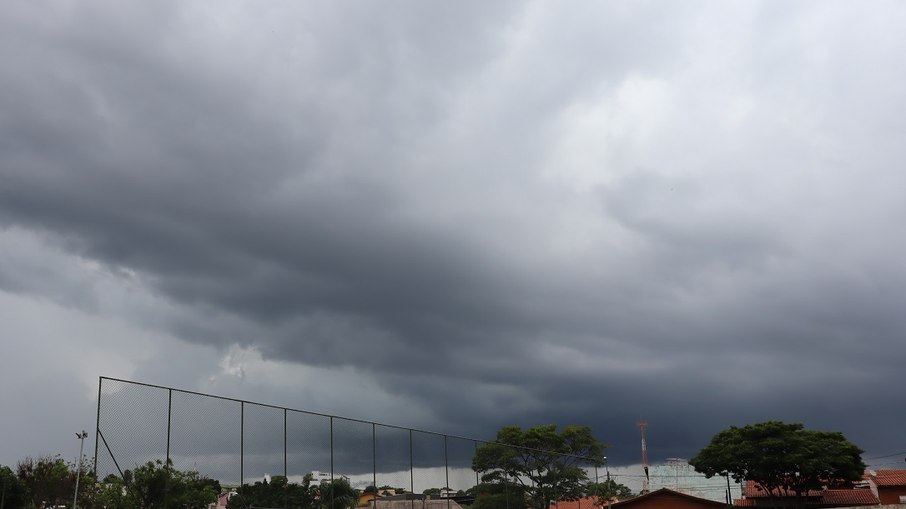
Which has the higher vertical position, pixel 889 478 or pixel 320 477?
pixel 320 477

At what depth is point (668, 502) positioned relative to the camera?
5928cm

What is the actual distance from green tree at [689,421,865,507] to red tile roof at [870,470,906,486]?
14462 millimetres

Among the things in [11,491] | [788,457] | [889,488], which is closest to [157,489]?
[11,491]

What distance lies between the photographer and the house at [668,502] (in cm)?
5847

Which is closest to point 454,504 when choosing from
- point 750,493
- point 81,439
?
point 81,439

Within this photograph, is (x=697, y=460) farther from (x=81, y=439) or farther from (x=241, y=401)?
(x=241, y=401)

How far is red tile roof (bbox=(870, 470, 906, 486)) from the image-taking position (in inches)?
2542

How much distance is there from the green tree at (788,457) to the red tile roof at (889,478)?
14.5 meters

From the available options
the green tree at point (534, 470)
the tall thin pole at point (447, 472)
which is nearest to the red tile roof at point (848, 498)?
the green tree at point (534, 470)

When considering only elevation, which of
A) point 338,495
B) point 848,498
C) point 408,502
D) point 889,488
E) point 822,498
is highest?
point 338,495

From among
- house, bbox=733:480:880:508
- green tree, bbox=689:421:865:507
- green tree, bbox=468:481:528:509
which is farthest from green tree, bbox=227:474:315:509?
house, bbox=733:480:880:508

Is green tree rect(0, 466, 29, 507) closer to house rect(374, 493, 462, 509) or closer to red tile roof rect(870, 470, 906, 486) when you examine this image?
house rect(374, 493, 462, 509)

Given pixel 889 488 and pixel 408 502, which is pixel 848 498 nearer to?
pixel 889 488

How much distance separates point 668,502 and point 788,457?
443 inches
